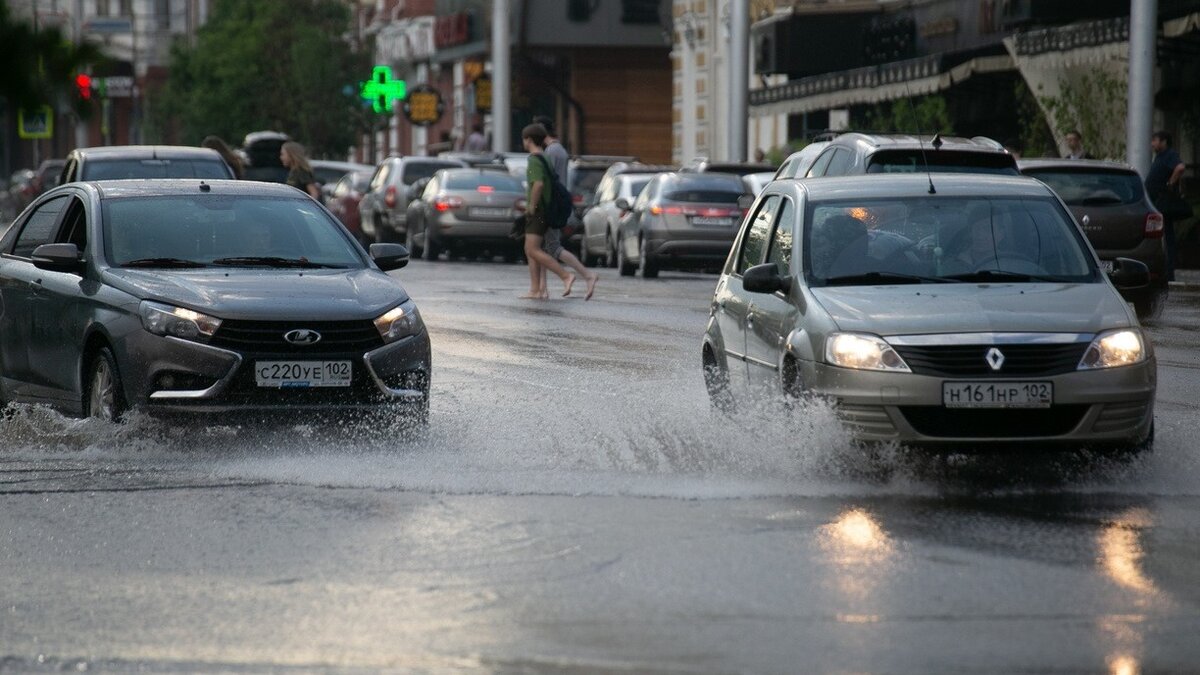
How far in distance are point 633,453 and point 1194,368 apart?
6517mm

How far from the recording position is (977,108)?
39469mm

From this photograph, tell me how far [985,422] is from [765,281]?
60.7 inches

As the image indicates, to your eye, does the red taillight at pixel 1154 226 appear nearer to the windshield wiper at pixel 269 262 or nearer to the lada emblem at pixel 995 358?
the windshield wiper at pixel 269 262

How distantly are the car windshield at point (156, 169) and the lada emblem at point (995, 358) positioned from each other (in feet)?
39.7

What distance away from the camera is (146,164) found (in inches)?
817

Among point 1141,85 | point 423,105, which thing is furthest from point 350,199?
point 1141,85

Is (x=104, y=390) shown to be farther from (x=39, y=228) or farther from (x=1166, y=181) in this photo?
(x=1166, y=181)

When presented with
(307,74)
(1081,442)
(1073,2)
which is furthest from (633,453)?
(307,74)

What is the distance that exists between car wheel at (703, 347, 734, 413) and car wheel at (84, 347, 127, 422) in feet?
9.47

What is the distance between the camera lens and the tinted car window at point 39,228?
488 inches

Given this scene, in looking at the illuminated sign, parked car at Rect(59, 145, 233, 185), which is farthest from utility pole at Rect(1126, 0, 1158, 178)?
the illuminated sign

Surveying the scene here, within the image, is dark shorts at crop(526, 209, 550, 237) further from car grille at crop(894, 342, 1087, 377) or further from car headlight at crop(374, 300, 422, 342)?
car grille at crop(894, 342, 1087, 377)

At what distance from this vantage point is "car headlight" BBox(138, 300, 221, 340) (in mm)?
10578

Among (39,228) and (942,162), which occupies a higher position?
(942,162)
